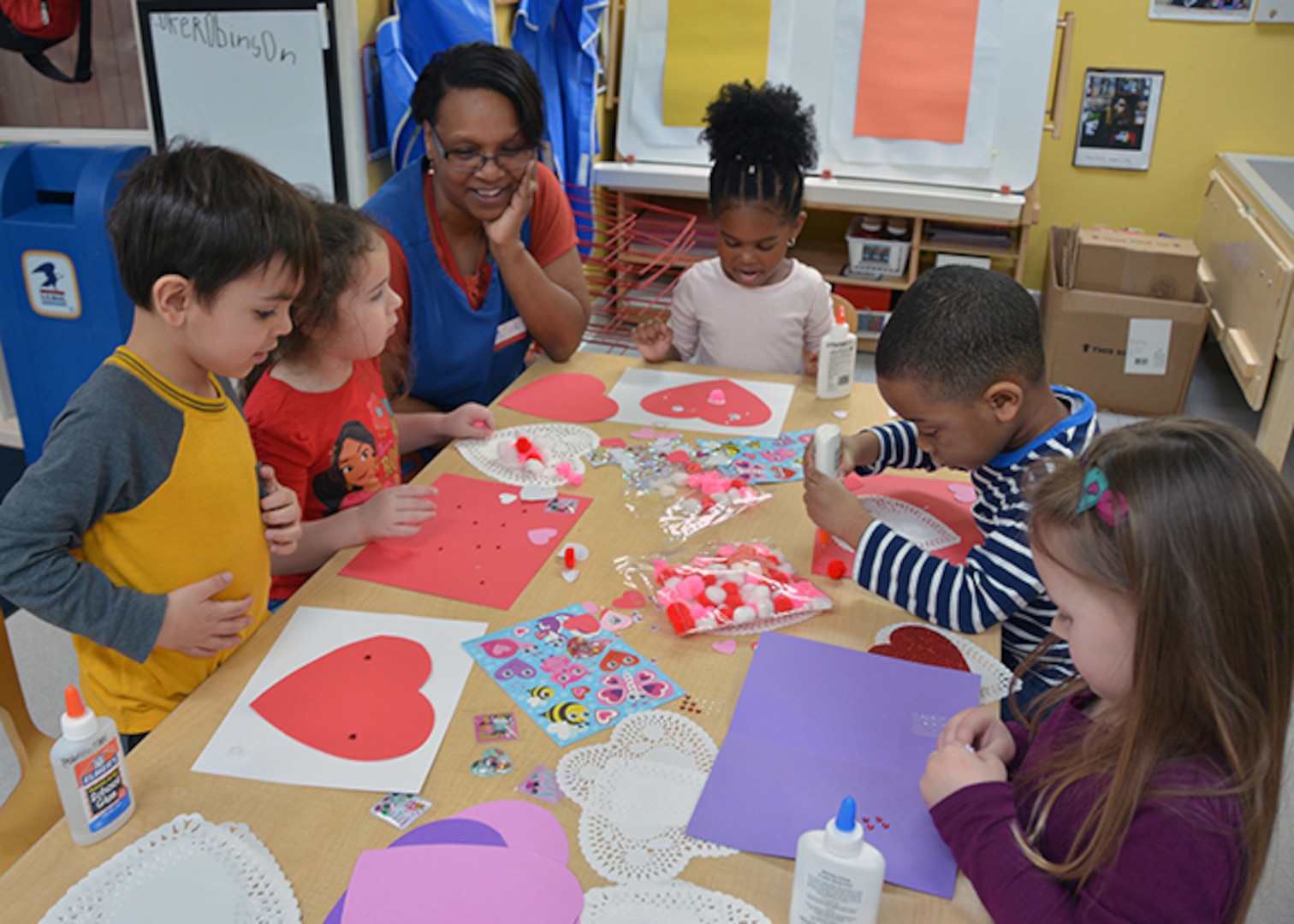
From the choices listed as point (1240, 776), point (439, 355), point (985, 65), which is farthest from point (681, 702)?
point (985, 65)

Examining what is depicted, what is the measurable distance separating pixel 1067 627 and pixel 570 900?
49 centimetres

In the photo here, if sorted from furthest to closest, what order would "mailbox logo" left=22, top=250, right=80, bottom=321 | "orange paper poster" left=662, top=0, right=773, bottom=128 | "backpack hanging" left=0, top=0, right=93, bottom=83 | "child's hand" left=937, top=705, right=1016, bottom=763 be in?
1. "orange paper poster" left=662, top=0, right=773, bottom=128
2. "backpack hanging" left=0, top=0, right=93, bottom=83
3. "mailbox logo" left=22, top=250, right=80, bottom=321
4. "child's hand" left=937, top=705, right=1016, bottom=763

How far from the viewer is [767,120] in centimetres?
211

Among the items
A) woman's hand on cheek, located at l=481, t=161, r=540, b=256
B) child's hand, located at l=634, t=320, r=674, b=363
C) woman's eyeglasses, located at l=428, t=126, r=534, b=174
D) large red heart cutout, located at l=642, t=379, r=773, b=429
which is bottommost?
large red heart cutout, located at l=642, t=379, r=773, b=429

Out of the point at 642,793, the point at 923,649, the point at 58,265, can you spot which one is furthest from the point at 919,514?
the point at 58,265

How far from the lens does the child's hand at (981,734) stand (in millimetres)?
947

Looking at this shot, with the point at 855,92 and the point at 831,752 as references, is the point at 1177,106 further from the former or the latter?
the point at 831,752

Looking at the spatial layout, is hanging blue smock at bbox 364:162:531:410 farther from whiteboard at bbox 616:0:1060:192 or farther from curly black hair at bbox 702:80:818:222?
whiteboard at bbox 616:0:1060:192

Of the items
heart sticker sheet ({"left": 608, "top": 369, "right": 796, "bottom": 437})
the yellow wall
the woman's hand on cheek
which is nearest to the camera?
heart sticker sheet ({"left": 608, "top": 369, "right": 796, "bottom": 437})

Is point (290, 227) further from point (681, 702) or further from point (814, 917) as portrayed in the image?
point (814, 917)

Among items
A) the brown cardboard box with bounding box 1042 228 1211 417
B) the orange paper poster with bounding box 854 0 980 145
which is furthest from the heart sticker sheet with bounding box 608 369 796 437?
the orange paper poster with bounding box 854 0 980 145

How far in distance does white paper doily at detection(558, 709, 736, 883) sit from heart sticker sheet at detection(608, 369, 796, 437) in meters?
0.83

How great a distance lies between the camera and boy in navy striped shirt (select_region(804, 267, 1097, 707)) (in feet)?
3.87

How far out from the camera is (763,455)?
5.40 feet
